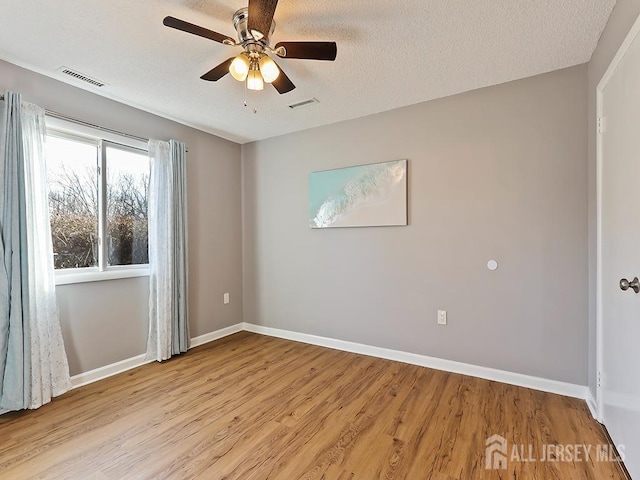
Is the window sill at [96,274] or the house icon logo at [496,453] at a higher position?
the window sill at [96,274]

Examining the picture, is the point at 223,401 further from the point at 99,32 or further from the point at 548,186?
the point at 548,186

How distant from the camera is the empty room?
1733 mm

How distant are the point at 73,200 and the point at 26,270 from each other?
0.71m

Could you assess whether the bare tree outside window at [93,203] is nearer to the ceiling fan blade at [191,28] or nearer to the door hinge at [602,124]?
the ceiling fan blade at [191,28]

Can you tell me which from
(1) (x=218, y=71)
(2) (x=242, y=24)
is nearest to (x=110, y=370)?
(1) (x=218, y=71)

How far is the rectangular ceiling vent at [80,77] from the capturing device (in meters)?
2.34

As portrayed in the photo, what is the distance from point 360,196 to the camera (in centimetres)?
327

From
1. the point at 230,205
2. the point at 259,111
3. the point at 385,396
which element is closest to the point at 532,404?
the point at 385,396

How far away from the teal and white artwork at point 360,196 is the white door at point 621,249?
1.46 meters

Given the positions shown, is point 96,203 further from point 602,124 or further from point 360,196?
point 602,124

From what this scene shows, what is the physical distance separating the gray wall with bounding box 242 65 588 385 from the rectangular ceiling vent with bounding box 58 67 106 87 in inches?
74.6

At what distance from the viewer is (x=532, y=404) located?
88.4 inches

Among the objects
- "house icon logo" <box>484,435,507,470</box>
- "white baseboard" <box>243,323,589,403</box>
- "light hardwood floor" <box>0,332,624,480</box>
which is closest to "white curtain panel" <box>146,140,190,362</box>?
"light hardwood floor" <box>0,332,624,480</box>

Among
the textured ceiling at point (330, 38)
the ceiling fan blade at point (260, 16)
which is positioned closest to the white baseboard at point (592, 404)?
the textured ceiling at point (330, 38)
